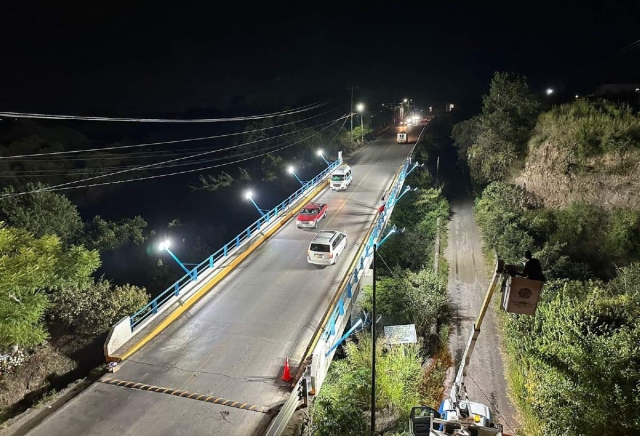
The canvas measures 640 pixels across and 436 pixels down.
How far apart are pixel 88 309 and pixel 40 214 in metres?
17.8

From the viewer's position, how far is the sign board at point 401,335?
51.8ft

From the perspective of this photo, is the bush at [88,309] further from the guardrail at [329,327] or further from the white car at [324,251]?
the guardrail at [329,327]

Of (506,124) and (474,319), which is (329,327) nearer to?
(474,319)

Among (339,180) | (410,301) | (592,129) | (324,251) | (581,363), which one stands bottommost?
(410,301)

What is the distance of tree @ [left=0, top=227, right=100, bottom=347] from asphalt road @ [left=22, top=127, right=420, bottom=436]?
332 centimetres

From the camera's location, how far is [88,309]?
18438mm

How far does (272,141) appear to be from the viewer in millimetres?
60719

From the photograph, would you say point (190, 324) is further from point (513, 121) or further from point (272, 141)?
point (272, 141)

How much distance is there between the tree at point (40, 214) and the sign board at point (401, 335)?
25799mm

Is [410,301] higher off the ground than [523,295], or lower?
lower

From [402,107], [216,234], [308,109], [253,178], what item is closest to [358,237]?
[216,234]

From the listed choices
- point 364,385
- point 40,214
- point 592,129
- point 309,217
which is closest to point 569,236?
point 592,129

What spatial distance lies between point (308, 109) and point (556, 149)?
50497mm

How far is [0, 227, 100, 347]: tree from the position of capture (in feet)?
41.1
